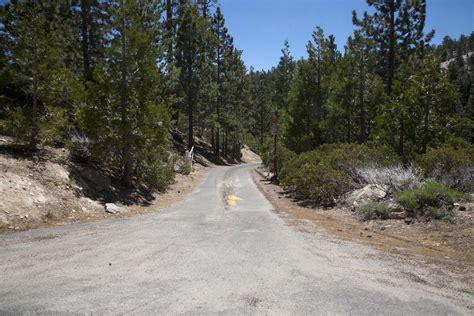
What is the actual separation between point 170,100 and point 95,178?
11617mm

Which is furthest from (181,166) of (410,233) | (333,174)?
(410,233)

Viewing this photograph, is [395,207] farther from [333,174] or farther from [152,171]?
[152,171]

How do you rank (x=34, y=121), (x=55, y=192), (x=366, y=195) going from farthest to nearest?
(x=366, y=195) → (x=34, y=121) → (x=55, y=192)

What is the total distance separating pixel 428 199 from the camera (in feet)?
A: 30.5

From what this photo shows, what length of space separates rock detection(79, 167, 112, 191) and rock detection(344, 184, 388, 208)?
8.20m

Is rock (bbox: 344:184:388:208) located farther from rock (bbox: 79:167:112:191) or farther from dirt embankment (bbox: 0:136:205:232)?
rock (bbox: 79:167:112:191)

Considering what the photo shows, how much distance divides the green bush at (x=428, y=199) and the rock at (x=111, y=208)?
26.8 feet

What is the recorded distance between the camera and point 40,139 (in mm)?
11008

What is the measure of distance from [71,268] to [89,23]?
2244cm

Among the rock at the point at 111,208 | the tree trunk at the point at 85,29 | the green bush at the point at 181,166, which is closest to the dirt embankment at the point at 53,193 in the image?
the rock at the point at 111,208

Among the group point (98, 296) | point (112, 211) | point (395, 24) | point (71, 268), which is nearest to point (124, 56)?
point (112, 211)

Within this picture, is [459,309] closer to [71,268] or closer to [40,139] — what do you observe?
[71,268]

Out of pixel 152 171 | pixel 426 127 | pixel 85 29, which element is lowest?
pixel 152 171

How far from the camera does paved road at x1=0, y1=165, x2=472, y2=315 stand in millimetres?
4156
